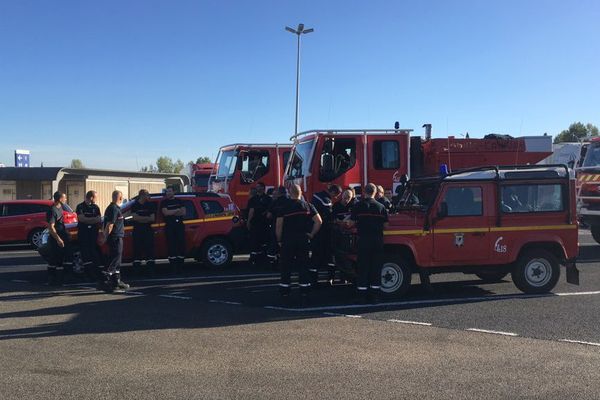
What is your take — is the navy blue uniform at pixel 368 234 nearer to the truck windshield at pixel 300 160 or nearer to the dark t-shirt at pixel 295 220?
the dark t-shirt at pixel 295 220

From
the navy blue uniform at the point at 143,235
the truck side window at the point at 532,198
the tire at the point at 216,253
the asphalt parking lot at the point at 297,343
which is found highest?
the truck side window at the point at 532,198

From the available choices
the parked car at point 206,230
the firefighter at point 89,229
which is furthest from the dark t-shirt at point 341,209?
the firefighter at point 89,229

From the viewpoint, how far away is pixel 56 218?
33.2ft

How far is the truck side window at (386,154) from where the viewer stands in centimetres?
1187

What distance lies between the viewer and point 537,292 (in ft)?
29.1

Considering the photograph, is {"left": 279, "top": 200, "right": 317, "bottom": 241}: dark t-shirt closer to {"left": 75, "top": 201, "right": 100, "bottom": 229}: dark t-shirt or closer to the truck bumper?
{"left": 75, "top": 201, "right": 100, "bottom": 229}: dark t-shirt

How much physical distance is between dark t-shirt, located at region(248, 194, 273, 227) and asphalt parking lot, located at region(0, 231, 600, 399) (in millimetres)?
2476

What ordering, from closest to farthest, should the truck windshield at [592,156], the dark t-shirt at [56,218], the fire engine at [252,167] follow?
the dark t-shirt at [56,218] → the truck windshield at [592,156] → the fire engine at [252,167]

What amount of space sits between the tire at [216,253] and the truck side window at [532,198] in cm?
610

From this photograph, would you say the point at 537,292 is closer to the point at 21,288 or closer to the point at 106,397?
the point at 106,397

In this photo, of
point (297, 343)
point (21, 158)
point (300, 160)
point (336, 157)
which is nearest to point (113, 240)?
point (300, 160)

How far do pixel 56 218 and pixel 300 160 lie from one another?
17.1 feet

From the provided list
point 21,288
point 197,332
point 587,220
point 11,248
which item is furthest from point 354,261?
point 11,248

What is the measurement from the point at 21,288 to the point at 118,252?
2191 millimetres
